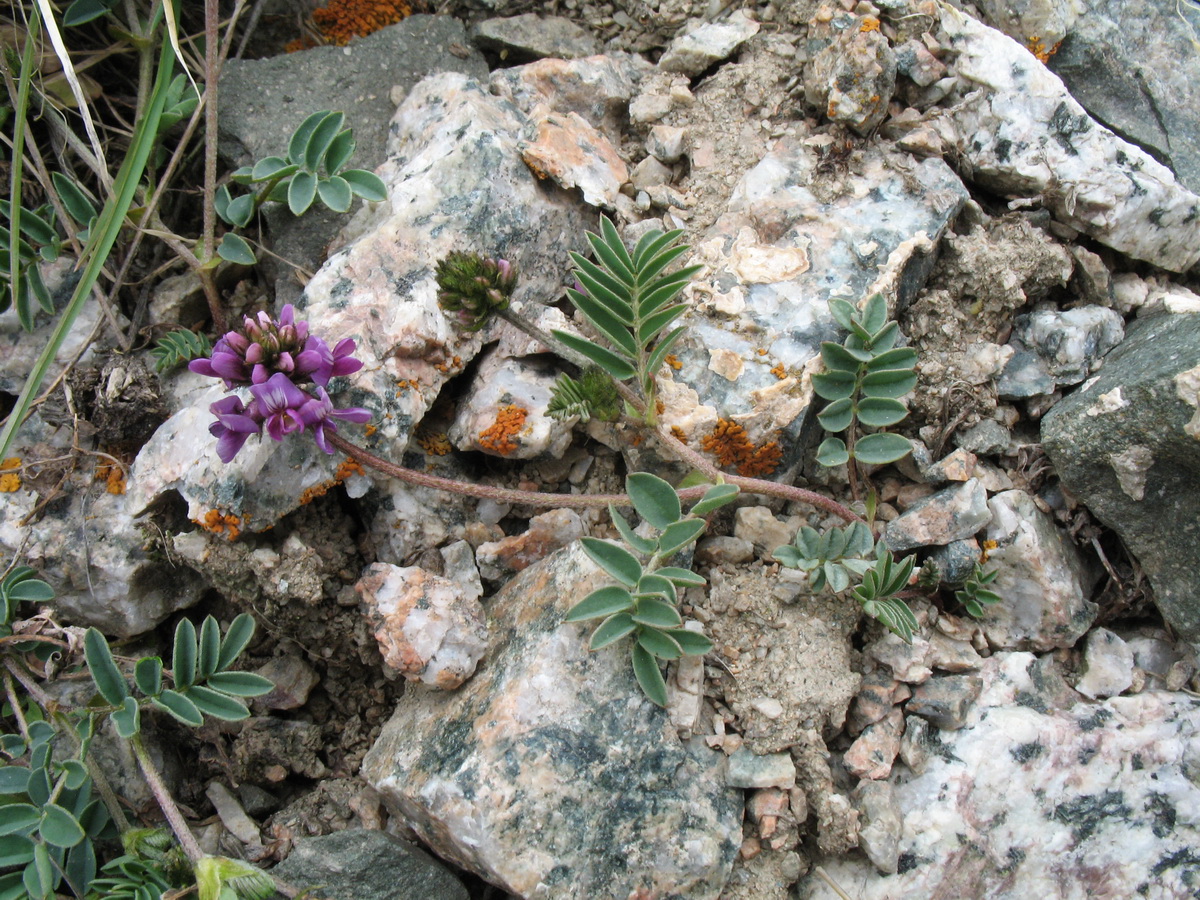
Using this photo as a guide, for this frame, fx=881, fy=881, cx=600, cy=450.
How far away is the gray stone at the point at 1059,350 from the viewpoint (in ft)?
10.9

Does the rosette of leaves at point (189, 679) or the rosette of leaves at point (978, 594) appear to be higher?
the rosette of leaves at point (978, 594)

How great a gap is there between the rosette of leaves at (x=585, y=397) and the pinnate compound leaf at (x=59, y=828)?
191 centimetres

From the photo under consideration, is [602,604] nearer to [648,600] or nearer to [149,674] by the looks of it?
[648,600]

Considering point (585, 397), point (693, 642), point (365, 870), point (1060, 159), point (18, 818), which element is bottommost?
point (365, 870)

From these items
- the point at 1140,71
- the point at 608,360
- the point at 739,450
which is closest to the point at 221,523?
the point at 608,360

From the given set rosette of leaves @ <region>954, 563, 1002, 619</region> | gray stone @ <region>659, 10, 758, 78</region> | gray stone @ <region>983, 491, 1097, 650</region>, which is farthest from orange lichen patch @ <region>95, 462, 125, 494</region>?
gray stone @ <region>983, 491, 1097, 650</region>

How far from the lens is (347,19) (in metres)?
4.11

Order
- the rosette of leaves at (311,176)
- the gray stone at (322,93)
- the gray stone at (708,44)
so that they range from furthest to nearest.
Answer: the gray stone at (708,44) < the gray stone at (322,93) < the rosette of leaves at (311,176)

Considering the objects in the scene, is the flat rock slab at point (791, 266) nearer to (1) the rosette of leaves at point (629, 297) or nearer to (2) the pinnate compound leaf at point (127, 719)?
(1) the rosette of leaves at point (629, 297)

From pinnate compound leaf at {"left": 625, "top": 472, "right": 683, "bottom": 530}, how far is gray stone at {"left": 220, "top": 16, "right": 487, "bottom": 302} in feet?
5.43

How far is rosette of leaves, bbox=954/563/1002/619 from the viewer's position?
3.02 meters

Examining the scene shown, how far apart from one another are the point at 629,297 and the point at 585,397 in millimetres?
377

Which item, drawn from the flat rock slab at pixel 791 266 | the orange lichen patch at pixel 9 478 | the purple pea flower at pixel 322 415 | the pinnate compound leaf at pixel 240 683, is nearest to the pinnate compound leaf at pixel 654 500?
the flat rock slab at pixel 791 266

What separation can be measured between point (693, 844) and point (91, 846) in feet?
6.20
